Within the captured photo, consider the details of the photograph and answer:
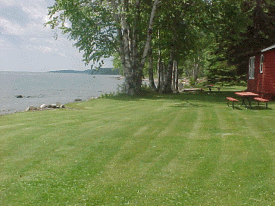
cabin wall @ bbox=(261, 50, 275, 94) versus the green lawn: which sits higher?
cabin wall @ bbox=(261, 50, 275, 94)

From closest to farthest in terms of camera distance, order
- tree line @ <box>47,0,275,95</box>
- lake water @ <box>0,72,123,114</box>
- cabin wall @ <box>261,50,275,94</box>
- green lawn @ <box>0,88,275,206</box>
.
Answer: green lawn @ <box>0,88,275,206</box> → cabin wall @ <box>261,50,275,94</box> → tree line @ <box>47,0,275,95</box> → lake water @ <box>0,72,123,114</box>

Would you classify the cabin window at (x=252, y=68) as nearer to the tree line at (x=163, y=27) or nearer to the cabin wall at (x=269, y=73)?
the tree line at (x=163, y=27)

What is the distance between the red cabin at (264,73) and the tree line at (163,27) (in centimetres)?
187

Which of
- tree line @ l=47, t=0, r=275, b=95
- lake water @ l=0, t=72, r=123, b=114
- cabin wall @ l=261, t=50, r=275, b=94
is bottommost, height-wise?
lake water @ l=0, t=72, r=123, b=114

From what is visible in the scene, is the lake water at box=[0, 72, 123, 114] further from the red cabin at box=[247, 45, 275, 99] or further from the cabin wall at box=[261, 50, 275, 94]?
the cabin wall at box=[261, 50, 275, 94]

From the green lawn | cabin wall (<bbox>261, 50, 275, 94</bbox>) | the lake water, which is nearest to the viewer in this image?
the green lawn

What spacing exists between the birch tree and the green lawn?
52.9ft

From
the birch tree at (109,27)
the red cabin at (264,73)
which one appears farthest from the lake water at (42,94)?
the red cabin at (264,73)

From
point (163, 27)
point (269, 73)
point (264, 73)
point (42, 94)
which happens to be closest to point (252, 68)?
point (264, 73)

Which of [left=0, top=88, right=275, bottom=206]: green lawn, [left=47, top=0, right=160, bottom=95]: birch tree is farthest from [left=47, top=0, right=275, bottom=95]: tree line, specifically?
[left=0, top=88, right=275, bottom=206]: green lawn

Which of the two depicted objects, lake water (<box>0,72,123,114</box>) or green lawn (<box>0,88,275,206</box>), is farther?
lake water (<box>0,72,123,114</box>)

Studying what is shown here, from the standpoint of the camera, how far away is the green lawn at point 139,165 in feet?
18.4

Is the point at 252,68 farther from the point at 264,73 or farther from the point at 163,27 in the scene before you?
the point at 163,27

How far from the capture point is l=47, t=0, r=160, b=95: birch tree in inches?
985
